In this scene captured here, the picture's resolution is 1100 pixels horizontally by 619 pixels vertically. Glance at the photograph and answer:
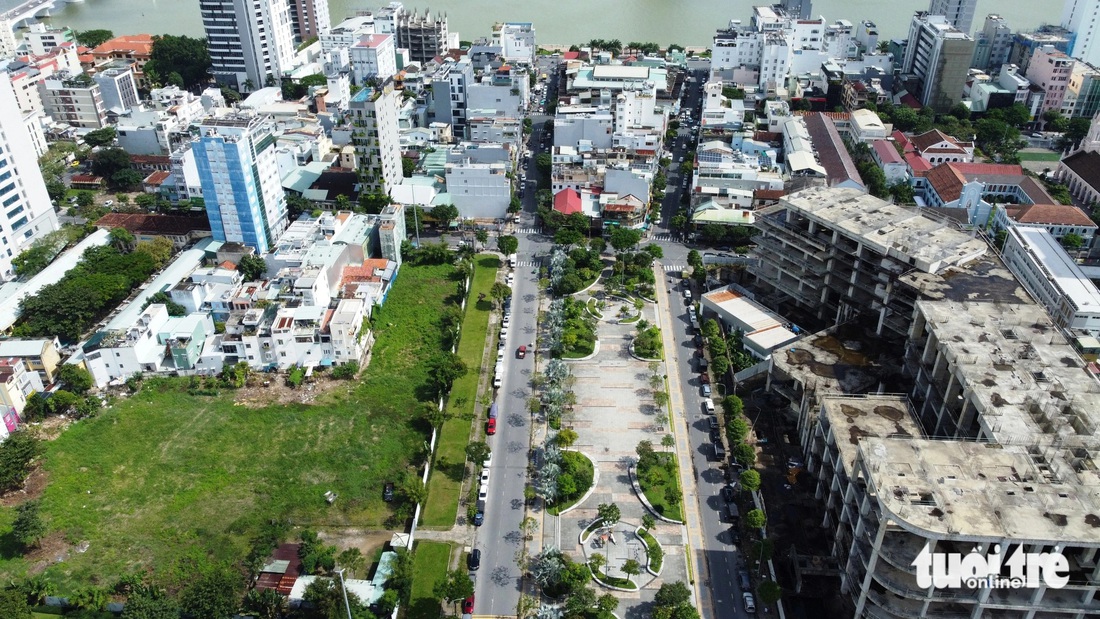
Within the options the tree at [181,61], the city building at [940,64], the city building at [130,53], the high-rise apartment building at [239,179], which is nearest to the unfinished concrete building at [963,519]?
the high-rise apartment building at [239,179]

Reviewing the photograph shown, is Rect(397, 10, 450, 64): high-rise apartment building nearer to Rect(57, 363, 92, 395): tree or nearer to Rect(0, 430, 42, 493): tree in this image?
Rect(57, 363, 92, 395): tree

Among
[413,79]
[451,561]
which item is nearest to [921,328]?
[451,561]

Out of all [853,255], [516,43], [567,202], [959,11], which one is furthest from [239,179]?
[959,11]

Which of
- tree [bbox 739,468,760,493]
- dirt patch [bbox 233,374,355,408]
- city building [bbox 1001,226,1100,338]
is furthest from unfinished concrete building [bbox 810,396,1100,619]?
dirt patch [bbox 233,374,355,408]

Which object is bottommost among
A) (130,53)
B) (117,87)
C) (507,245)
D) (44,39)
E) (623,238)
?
(507,245)

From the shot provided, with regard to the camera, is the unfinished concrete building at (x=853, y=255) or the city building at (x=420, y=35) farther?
the city building at (x=420, y=35)

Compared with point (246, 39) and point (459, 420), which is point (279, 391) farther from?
point (246, 39)

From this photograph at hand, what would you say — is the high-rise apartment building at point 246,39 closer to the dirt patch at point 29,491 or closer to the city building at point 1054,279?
the dirt patch at point 29,491
